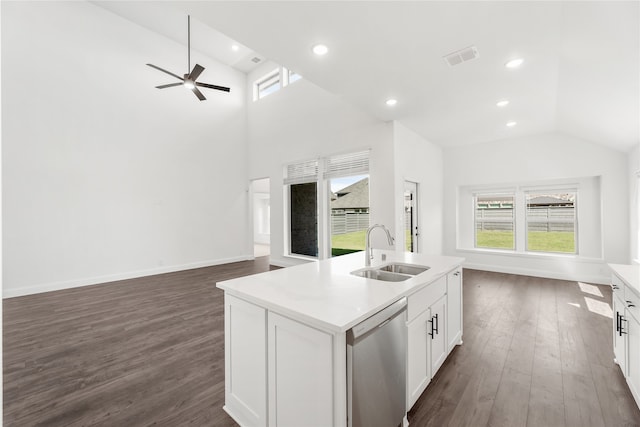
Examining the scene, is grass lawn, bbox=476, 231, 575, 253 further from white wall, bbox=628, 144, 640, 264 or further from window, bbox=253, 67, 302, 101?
window, bbox=253, 67, 302, 101

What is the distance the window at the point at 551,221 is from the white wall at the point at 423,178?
171 cm

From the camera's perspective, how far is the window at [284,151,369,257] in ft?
19.0

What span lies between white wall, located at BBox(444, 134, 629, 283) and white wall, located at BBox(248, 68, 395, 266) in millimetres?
2466

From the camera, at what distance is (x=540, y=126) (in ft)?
17.1

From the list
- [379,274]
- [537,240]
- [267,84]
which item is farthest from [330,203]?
[537,240]

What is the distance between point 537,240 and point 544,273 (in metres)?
0.70

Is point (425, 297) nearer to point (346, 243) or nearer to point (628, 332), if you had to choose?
point (628, 332)

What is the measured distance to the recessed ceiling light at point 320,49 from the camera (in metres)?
2.94

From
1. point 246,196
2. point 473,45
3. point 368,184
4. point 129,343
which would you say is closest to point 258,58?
point 246,196

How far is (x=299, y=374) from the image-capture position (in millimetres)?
1718

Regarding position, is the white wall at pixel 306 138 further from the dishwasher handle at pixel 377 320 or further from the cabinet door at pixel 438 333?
the dishwasher handle at pixel 377 320

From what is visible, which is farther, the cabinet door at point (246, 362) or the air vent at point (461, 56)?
the air vent at point (461, 56)

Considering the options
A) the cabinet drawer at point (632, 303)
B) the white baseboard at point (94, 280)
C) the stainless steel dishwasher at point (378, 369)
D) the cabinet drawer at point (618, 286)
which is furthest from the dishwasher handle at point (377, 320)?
the white baseboard at point (94, 280)

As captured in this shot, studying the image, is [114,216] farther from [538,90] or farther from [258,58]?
[538,90]
